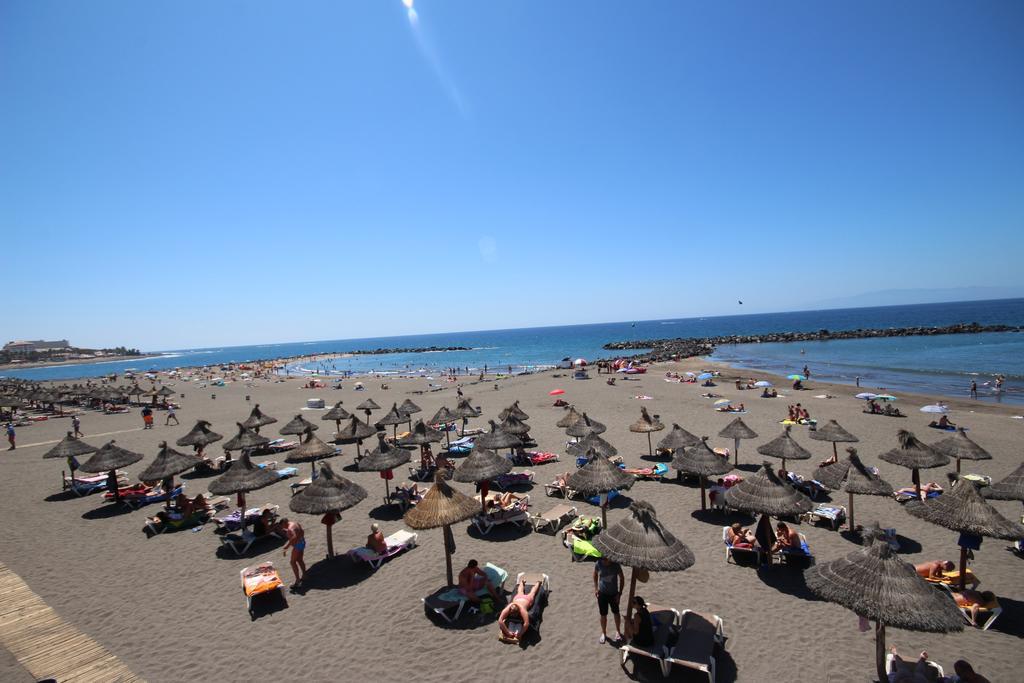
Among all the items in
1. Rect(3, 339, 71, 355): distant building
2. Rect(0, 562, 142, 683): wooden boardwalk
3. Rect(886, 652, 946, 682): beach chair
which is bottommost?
Rect(0, 562, 142, 683): wooden boardwalk

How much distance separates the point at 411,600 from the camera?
8484 mm

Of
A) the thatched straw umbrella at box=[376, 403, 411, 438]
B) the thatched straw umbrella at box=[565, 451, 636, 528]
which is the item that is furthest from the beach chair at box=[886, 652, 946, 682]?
the thatched straw umbrella at box=[376, 403, 411, 438]

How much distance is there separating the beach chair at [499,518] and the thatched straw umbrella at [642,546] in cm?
469

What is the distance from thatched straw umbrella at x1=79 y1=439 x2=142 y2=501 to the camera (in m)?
13.6

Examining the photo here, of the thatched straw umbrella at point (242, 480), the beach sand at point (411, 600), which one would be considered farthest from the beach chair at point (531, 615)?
the thatched straw umbrella at point (242, 480)

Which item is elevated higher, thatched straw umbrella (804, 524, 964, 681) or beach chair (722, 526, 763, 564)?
thatched straw umbrella (804, 524, 964, 681)

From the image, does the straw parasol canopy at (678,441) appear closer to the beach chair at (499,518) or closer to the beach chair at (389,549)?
the beach chair at (499,518)

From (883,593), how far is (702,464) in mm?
6091

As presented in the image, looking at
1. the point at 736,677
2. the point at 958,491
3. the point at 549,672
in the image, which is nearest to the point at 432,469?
the point at 549,672

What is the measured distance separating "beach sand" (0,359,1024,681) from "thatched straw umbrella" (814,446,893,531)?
1.26 m

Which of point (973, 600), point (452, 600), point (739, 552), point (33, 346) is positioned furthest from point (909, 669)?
point (33, 346)

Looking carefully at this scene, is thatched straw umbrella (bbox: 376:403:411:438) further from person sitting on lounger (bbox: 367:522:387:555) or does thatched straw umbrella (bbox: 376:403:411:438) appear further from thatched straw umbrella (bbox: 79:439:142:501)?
person sitting on lounger (bbox: 367:522:387:555)

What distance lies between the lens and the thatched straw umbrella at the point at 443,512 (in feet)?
27.1

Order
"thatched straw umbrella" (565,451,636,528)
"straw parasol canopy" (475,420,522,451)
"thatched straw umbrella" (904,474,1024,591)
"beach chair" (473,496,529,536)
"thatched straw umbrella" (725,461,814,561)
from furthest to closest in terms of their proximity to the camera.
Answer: "straw parasol canopy" (475,420,522,451)
"beach chair" (473,496,529,536)
"thatched straw umbrella" (565,451,636,528)
"thatched straw umbrella" (725,461,814,561)
"thatched straw umbrella" (904,474,1024,591)
